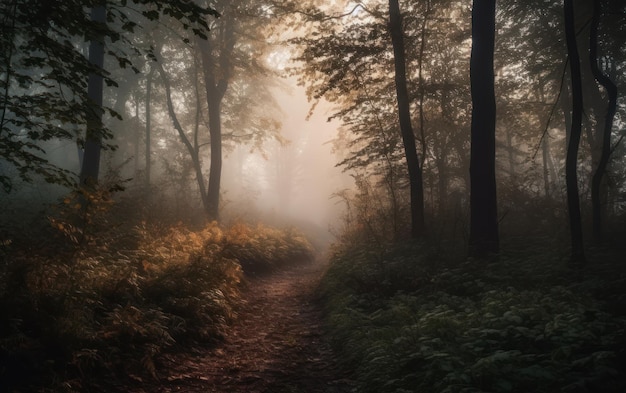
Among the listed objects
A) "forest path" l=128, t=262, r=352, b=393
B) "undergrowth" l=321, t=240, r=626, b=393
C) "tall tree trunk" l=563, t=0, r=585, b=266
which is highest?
"tall tree trunk" l=563, t=0, r=585, b=266

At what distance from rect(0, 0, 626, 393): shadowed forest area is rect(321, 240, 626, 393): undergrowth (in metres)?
0.03

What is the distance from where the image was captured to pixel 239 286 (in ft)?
32.0

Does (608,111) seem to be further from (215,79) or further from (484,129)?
(215,79)

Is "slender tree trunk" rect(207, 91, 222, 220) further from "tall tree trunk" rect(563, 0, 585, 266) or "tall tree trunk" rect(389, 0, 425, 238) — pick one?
"tall tree trunk" rect(563, 0, 585, 266)

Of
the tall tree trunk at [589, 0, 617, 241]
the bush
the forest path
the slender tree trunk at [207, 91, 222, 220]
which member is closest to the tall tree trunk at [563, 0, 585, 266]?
the tall tree trunk at [589, 0, 617, 241]

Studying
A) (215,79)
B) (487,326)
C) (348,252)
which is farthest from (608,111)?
(215,79)

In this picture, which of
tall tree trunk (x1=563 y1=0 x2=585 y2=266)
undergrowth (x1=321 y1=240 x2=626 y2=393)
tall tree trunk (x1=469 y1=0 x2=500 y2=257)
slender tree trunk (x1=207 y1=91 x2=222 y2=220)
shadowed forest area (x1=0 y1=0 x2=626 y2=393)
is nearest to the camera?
undergrowth (x1=321 y1=240 x2=626 y2=393)

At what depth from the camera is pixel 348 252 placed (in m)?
12.4

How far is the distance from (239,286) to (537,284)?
6502 millimetres

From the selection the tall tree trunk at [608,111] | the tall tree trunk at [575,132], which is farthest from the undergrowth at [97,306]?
the tall tree trunk at [608,111]

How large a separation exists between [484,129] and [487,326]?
524 centimetres

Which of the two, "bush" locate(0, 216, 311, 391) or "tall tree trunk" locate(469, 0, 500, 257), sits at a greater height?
"tall tree trunk" locate(469, 0, 500, 257)

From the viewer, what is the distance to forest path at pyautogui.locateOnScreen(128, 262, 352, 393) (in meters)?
5.00

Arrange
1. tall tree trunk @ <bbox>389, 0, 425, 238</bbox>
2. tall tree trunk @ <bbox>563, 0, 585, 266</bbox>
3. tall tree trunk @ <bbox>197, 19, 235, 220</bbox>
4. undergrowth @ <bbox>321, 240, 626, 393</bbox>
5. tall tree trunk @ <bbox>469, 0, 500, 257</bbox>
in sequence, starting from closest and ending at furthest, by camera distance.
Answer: undergrowth @ <bbox>321, 240, 626, 393</bbox> → tall tree trunk @ <bbox>563, 0, 585, 266</bbox> → tall tree trunk @ <bbox>469, 0, 500, 257</bbox> → tall tree trunk @ <bbox>389, 0, 425, 238</bbox> → tall tree trunk @ <bbox>197, 19, 235, 220</bbox>
